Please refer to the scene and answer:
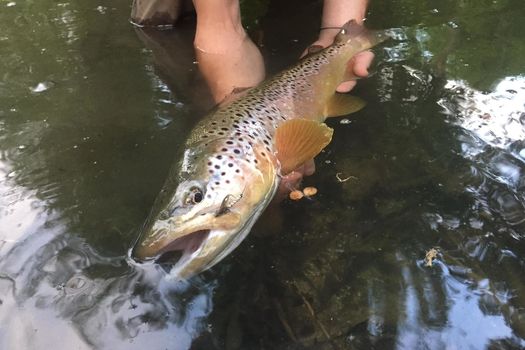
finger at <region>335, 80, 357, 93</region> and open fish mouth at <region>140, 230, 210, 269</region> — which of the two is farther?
finger at <region>335, 80, 357, 93</region>

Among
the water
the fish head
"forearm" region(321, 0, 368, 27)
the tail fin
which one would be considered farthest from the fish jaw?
"forearm" region(321, 0, 368, 27)

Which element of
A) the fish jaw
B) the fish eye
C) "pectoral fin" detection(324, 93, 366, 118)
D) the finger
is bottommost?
the finger

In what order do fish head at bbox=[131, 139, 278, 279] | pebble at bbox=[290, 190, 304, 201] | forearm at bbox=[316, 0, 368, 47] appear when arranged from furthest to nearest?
forearm at bbox=[316, 0, 368, 47]
pebble at bbox=[290, 190, 304, 201]
fish head at bbox=[131, 139, 278, 279]

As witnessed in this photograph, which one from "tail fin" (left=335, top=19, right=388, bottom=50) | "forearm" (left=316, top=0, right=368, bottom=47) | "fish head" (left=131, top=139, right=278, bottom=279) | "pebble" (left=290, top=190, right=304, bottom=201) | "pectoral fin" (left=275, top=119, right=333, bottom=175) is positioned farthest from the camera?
"forearm" (left=316, top=0, right=368, bottom=47)

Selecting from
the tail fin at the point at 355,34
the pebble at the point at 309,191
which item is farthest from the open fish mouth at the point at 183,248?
the tail fin at the point at 355,34

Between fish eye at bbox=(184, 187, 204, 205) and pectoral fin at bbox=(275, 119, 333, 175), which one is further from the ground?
fish eye at bbox=(184, 187, 204, 205)

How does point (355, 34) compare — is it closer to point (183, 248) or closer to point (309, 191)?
point (309, 191)

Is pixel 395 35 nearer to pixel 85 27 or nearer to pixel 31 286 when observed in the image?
pixel 85 27

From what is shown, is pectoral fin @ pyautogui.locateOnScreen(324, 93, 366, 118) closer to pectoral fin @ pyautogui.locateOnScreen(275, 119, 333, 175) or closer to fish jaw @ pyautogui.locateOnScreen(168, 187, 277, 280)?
pectoral fin @ pyautogui.locateOnScreen(275, 119, 333, 175)

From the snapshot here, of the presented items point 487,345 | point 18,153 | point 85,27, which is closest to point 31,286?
point 18,153
